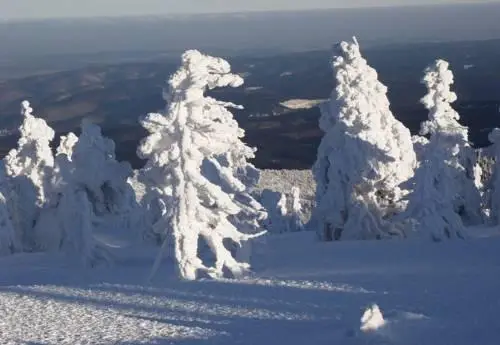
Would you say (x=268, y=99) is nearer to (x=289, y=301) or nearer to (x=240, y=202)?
(x=240, y=202)

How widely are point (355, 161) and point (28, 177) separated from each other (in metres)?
16.9

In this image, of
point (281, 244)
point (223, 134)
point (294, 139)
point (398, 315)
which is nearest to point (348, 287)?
point (398, 315)

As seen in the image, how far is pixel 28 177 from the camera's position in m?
40.9

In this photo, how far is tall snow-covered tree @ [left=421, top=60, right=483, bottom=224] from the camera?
106 ft

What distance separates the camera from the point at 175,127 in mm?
23141

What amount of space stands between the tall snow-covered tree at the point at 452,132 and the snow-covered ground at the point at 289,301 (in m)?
5.91

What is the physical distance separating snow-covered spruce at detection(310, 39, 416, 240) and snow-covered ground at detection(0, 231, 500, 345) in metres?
3.79

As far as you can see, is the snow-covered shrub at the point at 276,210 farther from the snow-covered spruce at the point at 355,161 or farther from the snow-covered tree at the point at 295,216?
the snow-covered spruce at the point at 355,161

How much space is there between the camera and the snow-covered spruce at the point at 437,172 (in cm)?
2881

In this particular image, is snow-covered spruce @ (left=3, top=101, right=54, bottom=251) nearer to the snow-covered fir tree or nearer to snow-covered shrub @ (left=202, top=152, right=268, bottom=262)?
the snow-covered fir tree

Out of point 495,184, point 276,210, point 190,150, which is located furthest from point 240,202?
point 276,210

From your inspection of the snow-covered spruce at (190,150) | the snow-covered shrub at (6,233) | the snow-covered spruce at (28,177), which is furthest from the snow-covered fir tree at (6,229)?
the snow-covered spruce at (190,150)

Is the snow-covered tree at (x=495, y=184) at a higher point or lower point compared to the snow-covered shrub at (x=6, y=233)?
higher

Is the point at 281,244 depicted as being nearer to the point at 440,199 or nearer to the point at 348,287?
the point at 440,199
